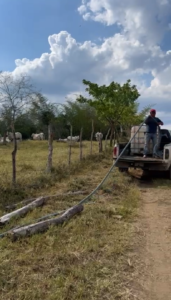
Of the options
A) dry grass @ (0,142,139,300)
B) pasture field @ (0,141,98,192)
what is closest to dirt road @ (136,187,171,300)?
dry grass @ (0,142,139,300)

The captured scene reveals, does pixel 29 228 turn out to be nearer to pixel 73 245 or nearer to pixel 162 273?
pixel 73 245

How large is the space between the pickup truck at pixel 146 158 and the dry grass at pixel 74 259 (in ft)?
9.91

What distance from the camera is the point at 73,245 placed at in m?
3.60

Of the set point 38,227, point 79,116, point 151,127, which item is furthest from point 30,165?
point 79,116

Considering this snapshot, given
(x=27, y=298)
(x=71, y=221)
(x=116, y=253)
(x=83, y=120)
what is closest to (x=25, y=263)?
(x=27, y=298)

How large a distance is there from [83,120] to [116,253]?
30.0 m

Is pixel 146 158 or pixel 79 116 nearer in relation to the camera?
pixel 146 158

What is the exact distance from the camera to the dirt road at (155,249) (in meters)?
2.77

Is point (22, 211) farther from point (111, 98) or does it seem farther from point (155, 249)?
point (111, 98)

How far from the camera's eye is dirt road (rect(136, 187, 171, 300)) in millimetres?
2768

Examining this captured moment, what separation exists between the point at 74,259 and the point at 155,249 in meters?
1.15

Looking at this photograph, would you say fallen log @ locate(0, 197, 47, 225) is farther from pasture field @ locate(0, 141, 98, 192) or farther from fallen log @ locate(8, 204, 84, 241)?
pasture field @ locate(0, 141, 98, 192)

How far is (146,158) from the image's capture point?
8.42 metres

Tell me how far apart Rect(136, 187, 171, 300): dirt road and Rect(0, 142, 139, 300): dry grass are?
193 millimetres
